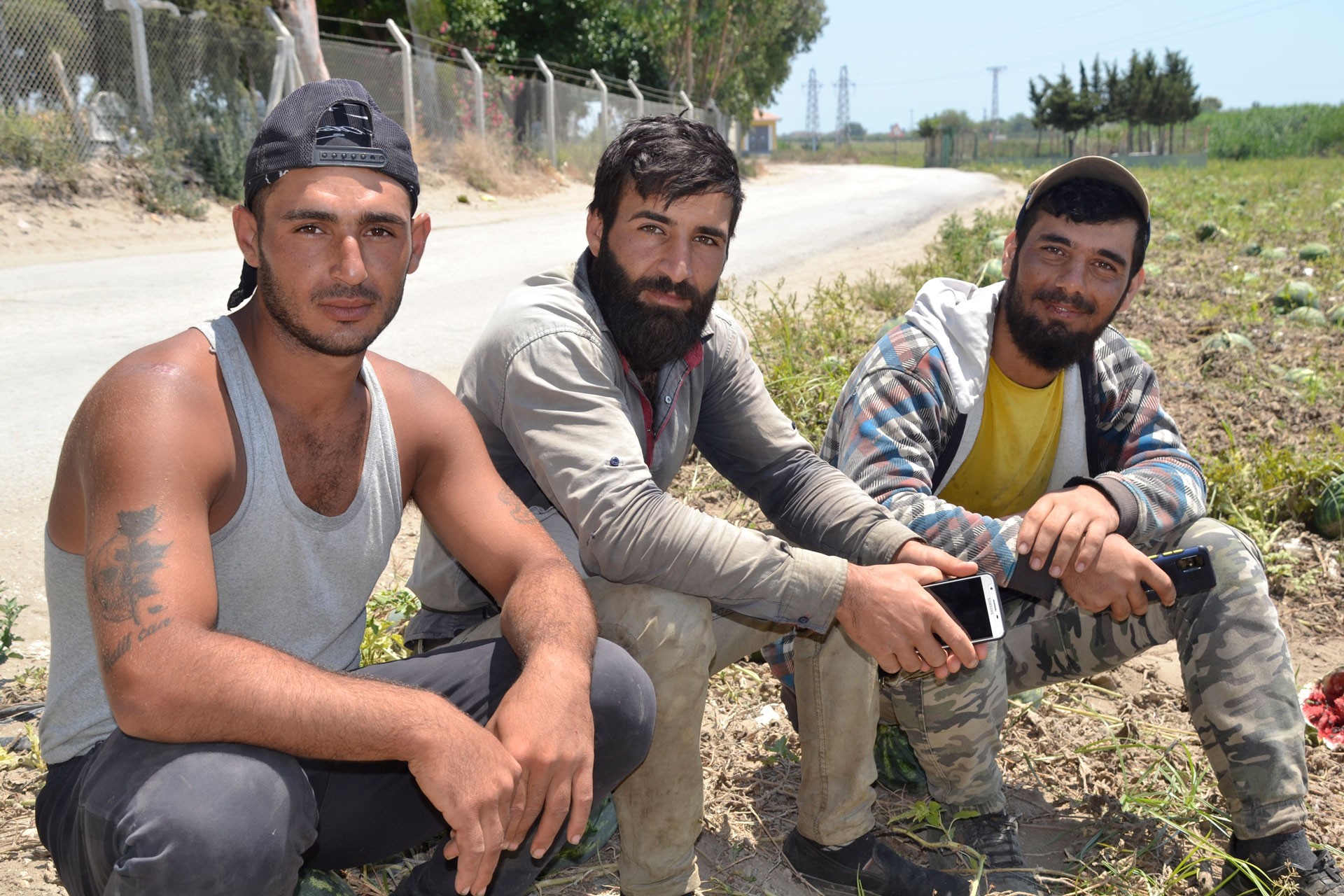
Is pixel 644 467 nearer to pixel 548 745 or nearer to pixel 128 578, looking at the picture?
pixel 548 745

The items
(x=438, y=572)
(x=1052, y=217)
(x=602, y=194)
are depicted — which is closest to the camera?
(x=438, y=572)

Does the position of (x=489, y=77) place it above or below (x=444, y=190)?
above

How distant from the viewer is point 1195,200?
19.8 meters

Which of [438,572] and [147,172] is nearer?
[438,572]

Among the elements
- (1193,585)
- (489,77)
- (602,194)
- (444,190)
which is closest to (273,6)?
(444,190)

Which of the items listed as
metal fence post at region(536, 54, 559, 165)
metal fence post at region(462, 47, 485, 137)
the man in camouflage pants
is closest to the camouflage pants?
the man in camouflage pants

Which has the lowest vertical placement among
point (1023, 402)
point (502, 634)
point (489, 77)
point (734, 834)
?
point (734, 834)

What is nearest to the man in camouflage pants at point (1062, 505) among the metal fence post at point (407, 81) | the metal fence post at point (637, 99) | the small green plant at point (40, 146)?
the small green plant at point (40, 146)

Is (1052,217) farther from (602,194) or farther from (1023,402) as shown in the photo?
(602,194)

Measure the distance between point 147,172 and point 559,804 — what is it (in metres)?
13.3

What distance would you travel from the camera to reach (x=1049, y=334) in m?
3.19

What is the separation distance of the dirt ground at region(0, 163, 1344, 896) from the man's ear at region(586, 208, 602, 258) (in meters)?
1.50

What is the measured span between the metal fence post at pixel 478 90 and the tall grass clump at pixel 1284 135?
40864 millimetres

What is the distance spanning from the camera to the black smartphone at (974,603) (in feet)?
8.26
